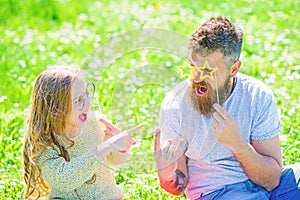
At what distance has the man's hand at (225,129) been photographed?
2.76 m

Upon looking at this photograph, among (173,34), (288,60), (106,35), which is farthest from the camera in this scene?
(106,35)

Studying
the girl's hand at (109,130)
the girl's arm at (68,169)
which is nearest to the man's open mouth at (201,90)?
the girl's hand at (109,130)

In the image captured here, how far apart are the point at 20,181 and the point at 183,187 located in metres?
0.91

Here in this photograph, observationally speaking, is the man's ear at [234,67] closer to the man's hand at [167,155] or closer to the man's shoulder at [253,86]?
the man's shoulder at [253,86]

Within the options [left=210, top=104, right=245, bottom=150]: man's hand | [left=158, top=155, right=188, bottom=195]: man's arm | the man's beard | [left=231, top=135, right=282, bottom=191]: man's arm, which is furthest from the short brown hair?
[left=158, top=155, right=188, bottom=195]: man's arm

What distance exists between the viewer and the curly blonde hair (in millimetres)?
2834

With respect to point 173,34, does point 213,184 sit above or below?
below

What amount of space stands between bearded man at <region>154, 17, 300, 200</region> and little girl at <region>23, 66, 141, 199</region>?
24 cm

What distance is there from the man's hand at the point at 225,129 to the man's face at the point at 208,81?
0.06 metres

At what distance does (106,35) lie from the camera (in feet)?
17.7

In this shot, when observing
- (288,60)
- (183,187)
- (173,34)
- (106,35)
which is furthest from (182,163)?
(106,35)

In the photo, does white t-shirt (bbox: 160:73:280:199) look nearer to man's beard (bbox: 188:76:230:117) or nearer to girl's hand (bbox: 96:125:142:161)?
man's beard (bbox: 188:76:230:117)

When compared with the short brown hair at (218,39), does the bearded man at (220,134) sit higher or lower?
lower

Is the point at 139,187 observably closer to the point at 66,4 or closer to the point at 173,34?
the point at 173,34
